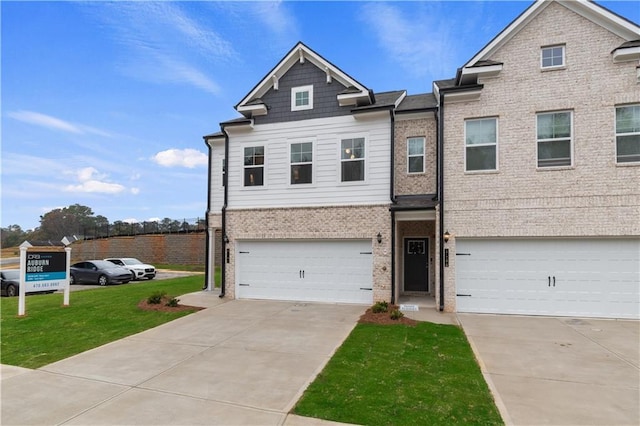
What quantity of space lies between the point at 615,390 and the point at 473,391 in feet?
7.07

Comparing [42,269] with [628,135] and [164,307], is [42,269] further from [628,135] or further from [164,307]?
[628,135]

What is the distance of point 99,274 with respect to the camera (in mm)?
19938

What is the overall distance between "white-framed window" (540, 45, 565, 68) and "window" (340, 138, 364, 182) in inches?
230

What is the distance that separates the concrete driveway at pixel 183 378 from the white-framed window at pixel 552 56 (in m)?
9.47

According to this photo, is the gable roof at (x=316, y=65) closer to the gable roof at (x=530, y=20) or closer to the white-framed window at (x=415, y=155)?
the white-framed window at (x=415, y=155)

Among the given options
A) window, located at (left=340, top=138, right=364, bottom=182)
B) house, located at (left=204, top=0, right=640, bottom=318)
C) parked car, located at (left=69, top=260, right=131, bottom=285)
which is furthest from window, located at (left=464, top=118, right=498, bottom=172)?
parked car, located at (left=69, top=260, right=131, bottom=285)

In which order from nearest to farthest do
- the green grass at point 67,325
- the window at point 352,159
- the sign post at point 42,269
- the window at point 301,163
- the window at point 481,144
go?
the green grass at point 67,325 → the sign post at point 42,269 → the window at point 481,144 → the window at point 352,159 → the window at point 301,163

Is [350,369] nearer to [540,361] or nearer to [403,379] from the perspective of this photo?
[403,379]

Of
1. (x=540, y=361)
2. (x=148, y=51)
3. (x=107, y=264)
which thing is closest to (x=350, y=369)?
(x=540, y=361)

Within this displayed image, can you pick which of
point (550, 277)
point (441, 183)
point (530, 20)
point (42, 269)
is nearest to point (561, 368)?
point (550, 277)

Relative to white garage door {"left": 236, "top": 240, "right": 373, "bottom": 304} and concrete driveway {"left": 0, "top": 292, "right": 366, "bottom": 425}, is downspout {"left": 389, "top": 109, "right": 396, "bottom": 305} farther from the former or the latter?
concrete driveway {"left": 0, "top": 292, "right": 366, "bottom": 425}

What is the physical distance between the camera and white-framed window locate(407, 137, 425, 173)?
39.2 feet

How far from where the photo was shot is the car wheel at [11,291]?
1669 centimetres

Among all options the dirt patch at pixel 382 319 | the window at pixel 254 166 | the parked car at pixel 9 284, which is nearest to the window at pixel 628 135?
the dirt patch at pixel 382 319
